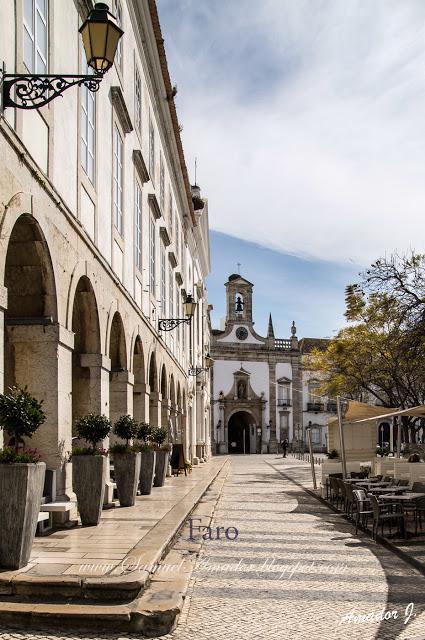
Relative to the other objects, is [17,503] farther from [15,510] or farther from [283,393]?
[283,393]

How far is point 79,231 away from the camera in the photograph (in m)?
11.1

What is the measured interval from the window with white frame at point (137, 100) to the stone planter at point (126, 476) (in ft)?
27.8

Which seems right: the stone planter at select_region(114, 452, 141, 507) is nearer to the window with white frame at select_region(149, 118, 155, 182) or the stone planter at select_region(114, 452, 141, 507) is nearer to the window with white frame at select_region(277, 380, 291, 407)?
the window with white frame at select_region(149, 118, 155, 182)

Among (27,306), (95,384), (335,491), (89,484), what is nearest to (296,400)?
(335,491)

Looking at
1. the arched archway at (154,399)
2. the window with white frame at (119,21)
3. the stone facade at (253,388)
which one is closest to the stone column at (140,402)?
the arched archway at (154,399)

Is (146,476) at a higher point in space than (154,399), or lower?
lower

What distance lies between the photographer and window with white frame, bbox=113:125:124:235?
1486cm

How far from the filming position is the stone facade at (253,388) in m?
72.9

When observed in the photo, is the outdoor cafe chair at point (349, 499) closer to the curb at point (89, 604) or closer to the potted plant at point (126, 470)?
the potted plant at point (126, 470)

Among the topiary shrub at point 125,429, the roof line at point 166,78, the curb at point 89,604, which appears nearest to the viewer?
the curb at point 89,604

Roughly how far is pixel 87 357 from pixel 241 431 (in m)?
64.8

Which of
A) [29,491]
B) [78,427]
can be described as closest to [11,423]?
[29,491]

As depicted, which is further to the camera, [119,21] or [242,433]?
[242,433]

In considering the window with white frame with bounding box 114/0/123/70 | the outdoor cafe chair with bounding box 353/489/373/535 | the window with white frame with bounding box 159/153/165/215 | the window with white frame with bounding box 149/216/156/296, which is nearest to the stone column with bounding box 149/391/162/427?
the window with white frame with bounding box 149/216/156/296
